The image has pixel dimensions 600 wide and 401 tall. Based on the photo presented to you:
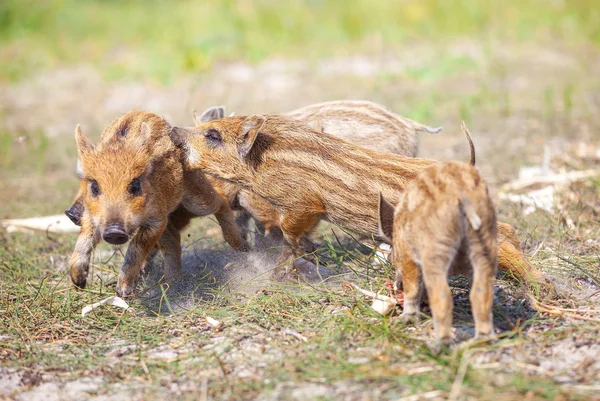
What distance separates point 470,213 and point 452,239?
157mm

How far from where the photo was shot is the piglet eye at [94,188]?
14.7 ft

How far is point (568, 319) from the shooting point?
390cm

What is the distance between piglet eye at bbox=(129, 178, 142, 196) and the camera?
4.48 meters

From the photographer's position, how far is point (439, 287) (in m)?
3.42

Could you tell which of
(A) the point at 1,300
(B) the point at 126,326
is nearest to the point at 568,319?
(B) the point at 126,326

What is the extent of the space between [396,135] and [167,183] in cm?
171

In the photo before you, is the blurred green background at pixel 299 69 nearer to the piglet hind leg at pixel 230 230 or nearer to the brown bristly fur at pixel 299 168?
the piglet hind leg at pixel 230 230

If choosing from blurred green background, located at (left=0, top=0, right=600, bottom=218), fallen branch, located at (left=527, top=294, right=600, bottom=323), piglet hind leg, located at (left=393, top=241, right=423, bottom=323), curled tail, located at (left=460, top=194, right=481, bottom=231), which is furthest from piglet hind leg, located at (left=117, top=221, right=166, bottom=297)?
blurred green background, located at (left=0, top=0, right=600, bottom=218)

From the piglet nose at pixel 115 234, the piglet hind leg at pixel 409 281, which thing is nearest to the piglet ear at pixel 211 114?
the piglet nose at pixel 115 234

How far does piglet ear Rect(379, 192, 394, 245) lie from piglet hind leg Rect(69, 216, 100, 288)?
177 cm

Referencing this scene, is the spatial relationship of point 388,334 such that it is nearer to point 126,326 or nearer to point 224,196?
point 126,326

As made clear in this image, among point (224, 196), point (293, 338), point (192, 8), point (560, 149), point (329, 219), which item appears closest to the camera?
point (293, 338)

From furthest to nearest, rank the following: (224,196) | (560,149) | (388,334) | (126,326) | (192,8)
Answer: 1. (192,8)
2. (560,149)
3. (224,196)
4. (126,326)
5. (388,334)

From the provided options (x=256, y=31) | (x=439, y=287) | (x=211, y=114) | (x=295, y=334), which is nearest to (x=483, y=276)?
(x=439, y=287)
